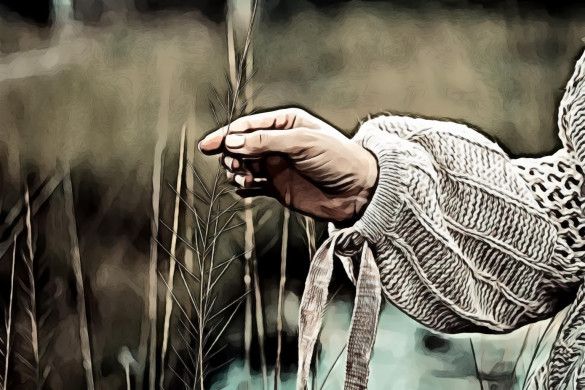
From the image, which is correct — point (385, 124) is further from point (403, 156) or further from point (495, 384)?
point (495, 384)

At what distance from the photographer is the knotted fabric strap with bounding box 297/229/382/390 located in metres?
1.42

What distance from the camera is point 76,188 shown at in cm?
150

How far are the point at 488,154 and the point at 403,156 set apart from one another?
198 millimetres

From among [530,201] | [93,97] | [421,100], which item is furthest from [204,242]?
[530,201]

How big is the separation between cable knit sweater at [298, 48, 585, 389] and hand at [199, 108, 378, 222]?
0.04 meters

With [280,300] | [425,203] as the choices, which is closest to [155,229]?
[280,300]

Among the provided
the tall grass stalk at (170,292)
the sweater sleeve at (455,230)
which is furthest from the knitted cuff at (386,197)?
the tall grass stalk at (170,292)

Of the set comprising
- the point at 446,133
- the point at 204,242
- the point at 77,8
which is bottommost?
A: the point at 204,242

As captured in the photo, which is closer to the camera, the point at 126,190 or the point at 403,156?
the point at 403,156

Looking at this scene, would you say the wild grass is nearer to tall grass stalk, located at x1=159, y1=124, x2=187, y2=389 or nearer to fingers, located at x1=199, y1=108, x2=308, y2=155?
tall grass stalk, located at x1=159, y1=124, x2=187, y2=389

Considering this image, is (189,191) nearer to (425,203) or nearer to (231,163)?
(231,163)

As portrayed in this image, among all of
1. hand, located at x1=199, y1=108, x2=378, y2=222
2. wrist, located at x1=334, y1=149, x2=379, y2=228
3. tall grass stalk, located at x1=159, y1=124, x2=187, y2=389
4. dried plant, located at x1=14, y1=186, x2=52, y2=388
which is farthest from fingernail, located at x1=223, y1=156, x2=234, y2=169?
dried plant, located at x1=14, y1=186, x2=52, y2=388

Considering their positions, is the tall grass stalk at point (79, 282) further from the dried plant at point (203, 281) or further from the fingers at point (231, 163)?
the fingers at point (231, 163)

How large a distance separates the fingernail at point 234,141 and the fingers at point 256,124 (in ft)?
0.06
